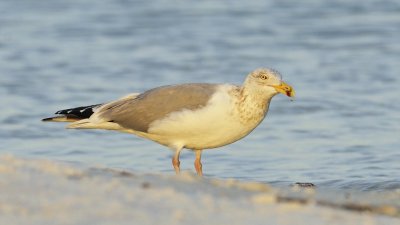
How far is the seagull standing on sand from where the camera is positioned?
859 centimetres

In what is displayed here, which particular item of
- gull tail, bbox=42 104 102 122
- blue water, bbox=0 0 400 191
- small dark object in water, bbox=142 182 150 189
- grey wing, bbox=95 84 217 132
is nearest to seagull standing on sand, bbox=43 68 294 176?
grey wing, bbox=95 84 217 132

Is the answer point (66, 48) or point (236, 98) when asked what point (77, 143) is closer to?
point (236, 98)

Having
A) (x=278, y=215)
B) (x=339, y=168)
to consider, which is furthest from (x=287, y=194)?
(x=339, y=168)

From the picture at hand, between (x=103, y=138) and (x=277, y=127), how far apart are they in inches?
80.2

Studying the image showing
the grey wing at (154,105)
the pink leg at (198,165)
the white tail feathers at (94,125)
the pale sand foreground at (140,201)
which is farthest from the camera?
the pink leg at (198,165)

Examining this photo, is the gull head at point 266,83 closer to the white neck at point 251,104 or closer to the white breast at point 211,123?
the white neck at point 251,104

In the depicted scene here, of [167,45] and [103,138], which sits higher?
[167,45]

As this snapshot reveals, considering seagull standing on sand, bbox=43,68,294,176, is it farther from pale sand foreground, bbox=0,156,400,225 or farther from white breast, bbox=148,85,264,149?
pale sand foreground, bbox=0,156,400,225

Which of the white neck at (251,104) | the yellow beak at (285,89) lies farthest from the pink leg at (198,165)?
the yellow beak at (285,89)

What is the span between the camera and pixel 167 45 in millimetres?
17484

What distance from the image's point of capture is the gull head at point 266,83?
8.71 metres

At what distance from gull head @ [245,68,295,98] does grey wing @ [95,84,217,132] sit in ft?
1.04

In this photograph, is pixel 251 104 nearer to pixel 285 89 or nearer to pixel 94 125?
pixel 285 89

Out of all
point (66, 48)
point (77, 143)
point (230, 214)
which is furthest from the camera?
point (66, 48)
